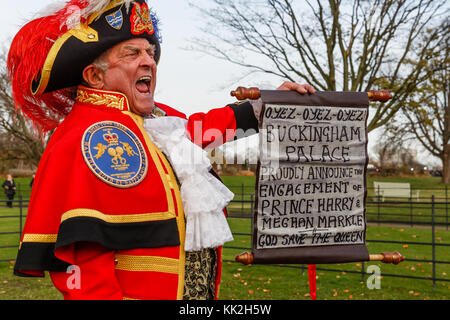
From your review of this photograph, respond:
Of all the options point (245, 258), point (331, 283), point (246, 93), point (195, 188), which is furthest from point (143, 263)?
point (331, 283)

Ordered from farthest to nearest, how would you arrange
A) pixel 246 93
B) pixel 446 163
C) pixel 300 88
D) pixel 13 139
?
1. pixel 446 163
2. pixel 13 139
3. pixel 300 88
4. pixel 246 93

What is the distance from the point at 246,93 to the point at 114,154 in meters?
0.82

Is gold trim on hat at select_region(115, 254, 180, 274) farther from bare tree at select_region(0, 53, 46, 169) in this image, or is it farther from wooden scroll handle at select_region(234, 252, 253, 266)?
bare tree at select_region(0, 53, 46, 169)

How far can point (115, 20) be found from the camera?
2.36 m

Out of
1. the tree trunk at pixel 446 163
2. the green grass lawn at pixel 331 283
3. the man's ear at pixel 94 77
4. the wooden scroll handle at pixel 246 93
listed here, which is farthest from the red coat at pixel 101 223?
the tree trunk at pixel 446 163

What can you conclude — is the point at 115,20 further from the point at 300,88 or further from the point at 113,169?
the point at 300,88

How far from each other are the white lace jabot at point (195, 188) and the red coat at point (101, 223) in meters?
0.06

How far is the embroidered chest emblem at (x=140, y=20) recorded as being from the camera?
2408mm

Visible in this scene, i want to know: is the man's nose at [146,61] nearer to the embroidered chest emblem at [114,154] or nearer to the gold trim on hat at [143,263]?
the embroidered chest emblem at [114,154]

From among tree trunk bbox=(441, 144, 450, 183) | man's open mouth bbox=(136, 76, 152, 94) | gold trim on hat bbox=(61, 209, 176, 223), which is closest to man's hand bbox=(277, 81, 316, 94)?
man's open mouth bbox=(136, 76, 152, 94)

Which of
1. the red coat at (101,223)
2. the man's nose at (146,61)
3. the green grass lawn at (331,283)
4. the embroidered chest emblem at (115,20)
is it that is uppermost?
the embroidered chest emblem at (115,20)

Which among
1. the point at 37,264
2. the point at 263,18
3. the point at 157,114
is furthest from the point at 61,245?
the point at 263,18

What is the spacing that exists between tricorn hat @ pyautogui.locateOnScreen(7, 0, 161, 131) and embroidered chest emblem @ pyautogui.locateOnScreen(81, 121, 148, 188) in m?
0.38
